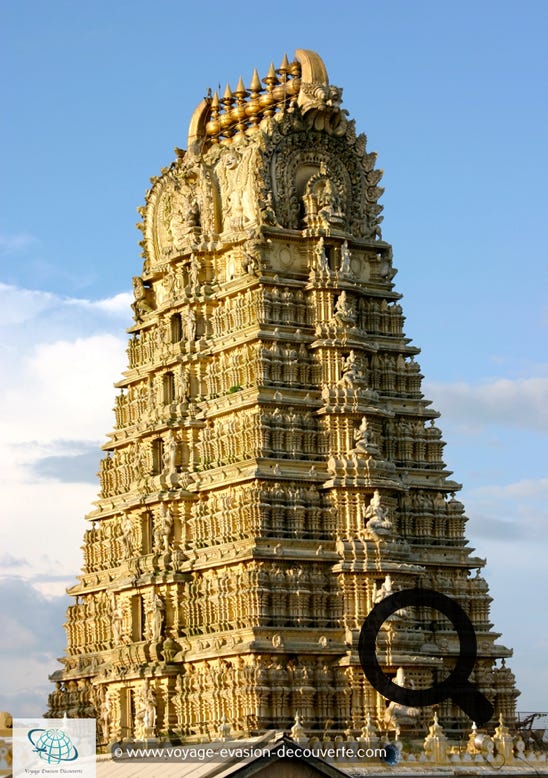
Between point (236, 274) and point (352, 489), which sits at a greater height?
point (236, 274)

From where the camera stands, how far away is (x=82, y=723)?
8888cm

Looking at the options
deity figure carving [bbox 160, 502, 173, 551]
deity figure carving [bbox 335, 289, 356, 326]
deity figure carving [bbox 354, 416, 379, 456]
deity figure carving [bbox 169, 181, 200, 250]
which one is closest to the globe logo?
deity figure carving [bbox 160, 502, 173, 551]

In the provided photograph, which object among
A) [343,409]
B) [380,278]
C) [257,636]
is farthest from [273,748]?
[380,278]

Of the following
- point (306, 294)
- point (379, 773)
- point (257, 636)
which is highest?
point (306, 294)

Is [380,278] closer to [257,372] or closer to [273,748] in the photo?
[257,372]

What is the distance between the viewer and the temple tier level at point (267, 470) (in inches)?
3292

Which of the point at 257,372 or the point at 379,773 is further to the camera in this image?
the point at 257,372

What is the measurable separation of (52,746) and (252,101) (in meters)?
36.6

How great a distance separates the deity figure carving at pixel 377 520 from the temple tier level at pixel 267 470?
0.09 meters

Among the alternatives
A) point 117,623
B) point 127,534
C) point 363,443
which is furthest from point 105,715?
point 363,443

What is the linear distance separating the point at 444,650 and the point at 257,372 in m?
14.3

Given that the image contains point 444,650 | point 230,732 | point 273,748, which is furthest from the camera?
point 444,650

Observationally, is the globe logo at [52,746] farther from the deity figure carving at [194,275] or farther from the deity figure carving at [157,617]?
the deity figure carving at [194,275]

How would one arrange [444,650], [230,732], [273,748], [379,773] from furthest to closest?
1. [444,650]
2. [230,732]
3. [379,773]
4. [273,748]
